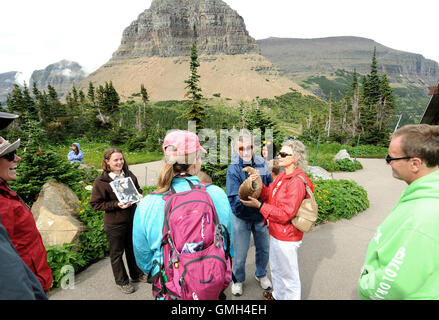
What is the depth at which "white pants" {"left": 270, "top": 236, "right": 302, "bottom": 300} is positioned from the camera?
315cm

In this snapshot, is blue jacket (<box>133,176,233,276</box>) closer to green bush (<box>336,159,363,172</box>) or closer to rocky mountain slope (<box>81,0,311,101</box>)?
green bush (<box>336,159,363,172</box>)

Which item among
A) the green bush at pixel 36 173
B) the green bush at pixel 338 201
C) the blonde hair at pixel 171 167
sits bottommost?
the green bush at pixel 338 201

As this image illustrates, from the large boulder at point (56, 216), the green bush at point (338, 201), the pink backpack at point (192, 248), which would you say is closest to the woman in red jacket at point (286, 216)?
the pink backpack at point (192, 248)

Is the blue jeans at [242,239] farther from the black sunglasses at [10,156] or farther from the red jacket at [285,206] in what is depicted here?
the black sunglasses at [10,156]

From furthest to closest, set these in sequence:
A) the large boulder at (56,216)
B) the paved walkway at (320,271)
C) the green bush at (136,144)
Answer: the green bush at (136,144) → the large boulder at (56,216) → the paved walkway at (320,271)

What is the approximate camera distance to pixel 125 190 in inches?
152

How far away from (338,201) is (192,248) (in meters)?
7.18

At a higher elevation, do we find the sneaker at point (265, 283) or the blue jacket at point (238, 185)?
the blue jacket at point (238, 185)

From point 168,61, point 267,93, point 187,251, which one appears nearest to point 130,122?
point 187,251

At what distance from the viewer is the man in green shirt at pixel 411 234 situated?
4.61 ft

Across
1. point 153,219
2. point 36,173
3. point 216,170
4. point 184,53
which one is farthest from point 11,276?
point 184,53

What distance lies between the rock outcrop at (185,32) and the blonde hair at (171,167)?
554ft

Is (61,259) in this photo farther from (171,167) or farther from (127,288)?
(171,167)
